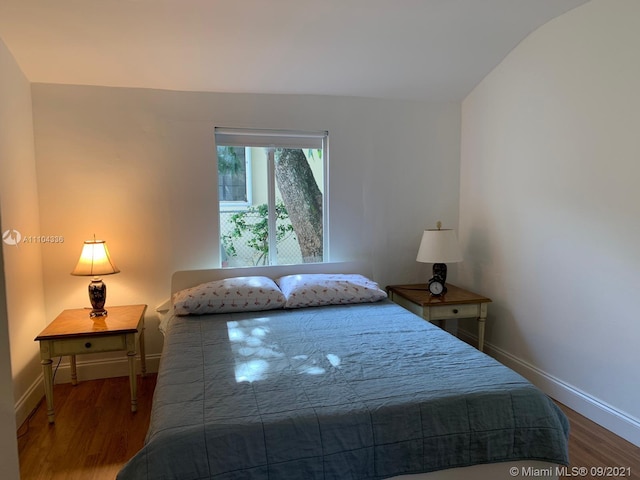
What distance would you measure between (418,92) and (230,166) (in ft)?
5.33

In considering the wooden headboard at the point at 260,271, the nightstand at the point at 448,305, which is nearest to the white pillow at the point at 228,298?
the wooden headboard at the point at 260,271

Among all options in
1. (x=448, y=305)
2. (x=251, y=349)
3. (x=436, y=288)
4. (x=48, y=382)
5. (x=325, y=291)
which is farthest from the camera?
(x=436, y=288)

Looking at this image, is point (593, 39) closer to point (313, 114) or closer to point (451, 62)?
point (451, 62)

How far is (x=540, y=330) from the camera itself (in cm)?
276

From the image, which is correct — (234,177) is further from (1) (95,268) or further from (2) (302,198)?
(1) (95,268)

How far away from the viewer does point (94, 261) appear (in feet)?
8.74

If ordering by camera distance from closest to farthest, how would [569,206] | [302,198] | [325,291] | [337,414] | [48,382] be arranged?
[337,414], [48,382], [569,206], [325,291], [302,198]

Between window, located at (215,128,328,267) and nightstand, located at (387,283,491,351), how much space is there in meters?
0.81

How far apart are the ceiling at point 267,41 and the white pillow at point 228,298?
145cm

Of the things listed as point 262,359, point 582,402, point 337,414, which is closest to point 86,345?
point 262,359

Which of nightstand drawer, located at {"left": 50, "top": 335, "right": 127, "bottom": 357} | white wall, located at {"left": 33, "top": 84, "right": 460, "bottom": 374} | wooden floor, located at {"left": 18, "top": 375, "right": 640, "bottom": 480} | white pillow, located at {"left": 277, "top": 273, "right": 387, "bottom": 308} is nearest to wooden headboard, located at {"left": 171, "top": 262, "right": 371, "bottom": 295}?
white wall, located at {"left": 33, "top": 84, "right": 460, "bottom": 374}

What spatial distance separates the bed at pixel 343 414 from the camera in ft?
4.36

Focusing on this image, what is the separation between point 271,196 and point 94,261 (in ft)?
4.40

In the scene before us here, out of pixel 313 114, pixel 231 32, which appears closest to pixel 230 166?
pixel 313 114
